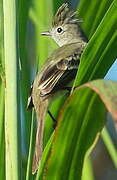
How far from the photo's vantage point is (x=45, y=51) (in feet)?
3.42

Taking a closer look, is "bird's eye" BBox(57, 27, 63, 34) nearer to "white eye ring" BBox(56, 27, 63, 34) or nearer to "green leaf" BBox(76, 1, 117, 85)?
"white eye ring" BBox(56, 27, 63, 34)

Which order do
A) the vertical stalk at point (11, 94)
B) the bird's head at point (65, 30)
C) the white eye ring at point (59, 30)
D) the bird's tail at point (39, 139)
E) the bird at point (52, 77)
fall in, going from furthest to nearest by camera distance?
the white eye ring at point (59, 30), the bird's head at point (65, 30), the bird at point (52, 77), the bird's tail at point (39, 139), the vertical stalk at point (11, 94)

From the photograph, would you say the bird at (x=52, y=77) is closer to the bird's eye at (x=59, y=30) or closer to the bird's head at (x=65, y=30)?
the bird's head at (x=65, y=30)

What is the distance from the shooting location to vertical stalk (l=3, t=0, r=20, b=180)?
76 centimetres

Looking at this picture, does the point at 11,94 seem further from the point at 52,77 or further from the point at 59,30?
the point at 59,30

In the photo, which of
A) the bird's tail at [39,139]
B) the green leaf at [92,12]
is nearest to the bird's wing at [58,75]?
the bird's tail at [39,139]

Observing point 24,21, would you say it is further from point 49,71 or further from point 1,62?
point 49,71

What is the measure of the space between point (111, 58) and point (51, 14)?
0.26 meters

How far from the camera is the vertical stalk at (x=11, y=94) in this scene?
0.76m

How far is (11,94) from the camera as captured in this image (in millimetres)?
780

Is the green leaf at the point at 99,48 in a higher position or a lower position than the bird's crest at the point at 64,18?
higher

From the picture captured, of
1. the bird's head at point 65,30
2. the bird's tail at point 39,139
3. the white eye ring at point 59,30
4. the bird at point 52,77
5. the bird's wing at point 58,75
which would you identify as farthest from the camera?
the white eye ring at point 59,30

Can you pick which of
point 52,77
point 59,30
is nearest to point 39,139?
point 52,77

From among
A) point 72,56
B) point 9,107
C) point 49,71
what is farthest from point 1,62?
point 72,56
